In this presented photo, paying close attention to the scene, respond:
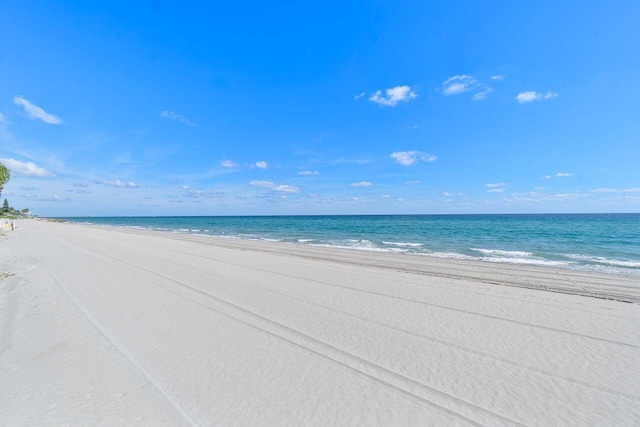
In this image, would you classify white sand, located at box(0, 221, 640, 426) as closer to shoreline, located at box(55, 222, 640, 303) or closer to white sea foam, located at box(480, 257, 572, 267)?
shoreline, located at box(55, 222, 640, 303)

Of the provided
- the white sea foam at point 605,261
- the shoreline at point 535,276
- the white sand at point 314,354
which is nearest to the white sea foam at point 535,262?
the shoreline at point 535,276

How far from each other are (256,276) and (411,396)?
7.58m

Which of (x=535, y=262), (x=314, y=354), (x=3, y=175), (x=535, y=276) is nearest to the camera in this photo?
(x=314, y=354)

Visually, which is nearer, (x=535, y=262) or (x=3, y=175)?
(x=535, y=262)

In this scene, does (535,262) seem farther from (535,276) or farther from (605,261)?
(535,276)

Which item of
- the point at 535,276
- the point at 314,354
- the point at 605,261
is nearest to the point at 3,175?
the point at 314,354

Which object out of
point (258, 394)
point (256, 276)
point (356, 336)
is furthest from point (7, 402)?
point (256, 276)

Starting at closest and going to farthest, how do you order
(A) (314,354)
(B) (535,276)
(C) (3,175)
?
(A) (314,354)
(B) (535,276)
(C) (3,175)

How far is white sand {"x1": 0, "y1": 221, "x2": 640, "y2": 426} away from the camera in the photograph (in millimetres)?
3127

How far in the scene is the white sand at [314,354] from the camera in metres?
3.13

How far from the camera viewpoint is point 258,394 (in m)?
3.37

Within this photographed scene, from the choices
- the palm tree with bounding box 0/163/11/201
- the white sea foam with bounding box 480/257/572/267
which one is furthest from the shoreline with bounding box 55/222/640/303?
the palm tree with bounding box 0/163/11/201

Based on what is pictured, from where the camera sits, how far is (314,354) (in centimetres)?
440

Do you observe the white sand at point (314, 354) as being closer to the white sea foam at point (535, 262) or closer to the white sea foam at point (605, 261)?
the white sea foam at point (535, 262)
